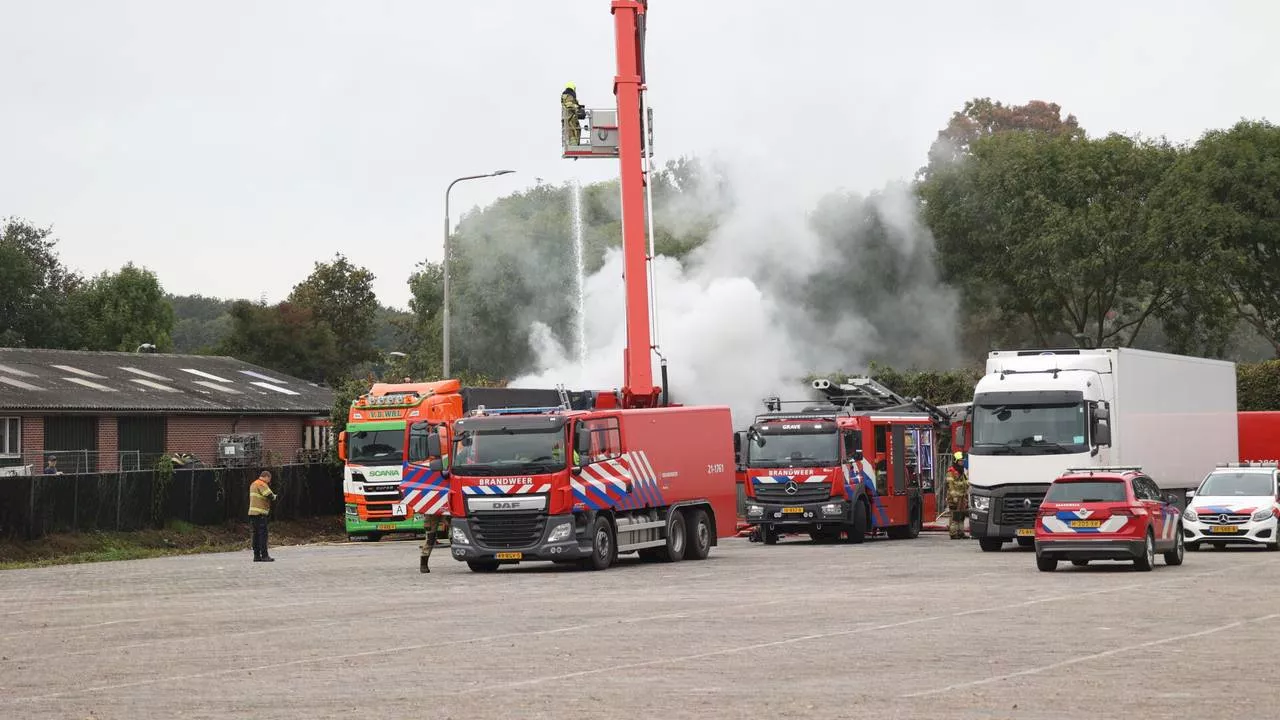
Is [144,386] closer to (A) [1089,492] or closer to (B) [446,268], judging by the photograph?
(B) [446,268]

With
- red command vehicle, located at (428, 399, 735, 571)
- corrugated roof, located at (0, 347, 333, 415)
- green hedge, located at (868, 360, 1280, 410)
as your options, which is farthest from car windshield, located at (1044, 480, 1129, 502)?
corrugated roof, located at (0, 347, 333, 415)

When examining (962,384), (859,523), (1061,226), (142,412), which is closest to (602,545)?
(859,523)

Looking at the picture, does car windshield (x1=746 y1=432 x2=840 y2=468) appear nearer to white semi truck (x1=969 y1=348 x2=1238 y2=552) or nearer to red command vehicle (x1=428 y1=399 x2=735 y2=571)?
white semi truck (x1=969 y1=348 x2=1238 y2=552)

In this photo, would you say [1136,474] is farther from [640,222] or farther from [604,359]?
[604,359]

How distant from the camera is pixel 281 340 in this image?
89.8 meters

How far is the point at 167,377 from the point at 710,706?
51.1 meters

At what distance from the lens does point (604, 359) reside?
1962 inches

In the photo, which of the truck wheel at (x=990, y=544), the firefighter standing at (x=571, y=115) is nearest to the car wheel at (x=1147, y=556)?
the truck wheel at (x=990, y=544)

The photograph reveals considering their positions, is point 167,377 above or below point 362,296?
below

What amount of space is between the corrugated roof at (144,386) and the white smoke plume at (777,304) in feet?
31.7

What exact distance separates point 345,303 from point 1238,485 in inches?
2849

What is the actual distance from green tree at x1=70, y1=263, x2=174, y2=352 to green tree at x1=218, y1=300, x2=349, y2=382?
304 inches

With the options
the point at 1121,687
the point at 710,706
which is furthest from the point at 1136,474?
the point at 710,706

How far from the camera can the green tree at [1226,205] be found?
5834 cm
